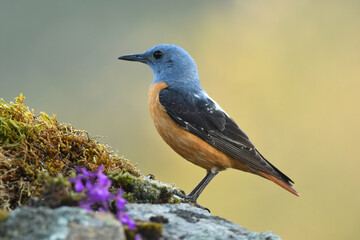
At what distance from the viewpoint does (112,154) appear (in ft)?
14.6

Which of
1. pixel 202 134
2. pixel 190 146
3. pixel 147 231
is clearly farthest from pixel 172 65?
pixel 147 231

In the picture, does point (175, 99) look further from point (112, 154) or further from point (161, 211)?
point (161, 211)

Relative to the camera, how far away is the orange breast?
5785 mm

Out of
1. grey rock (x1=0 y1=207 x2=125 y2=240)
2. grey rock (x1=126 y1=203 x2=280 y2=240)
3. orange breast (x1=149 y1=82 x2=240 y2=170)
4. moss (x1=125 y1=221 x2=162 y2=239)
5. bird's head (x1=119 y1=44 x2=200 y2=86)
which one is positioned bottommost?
grey rock (x1=0 y1=207 x2=125 y2=240)

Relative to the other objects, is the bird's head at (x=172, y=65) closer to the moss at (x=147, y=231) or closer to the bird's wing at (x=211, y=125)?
the bird's wing at (x=211, y=125)

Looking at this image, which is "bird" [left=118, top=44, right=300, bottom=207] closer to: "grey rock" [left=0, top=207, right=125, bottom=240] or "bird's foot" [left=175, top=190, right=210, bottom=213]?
"bird's foot" [left=175, top=190, right=210, bottom=213]

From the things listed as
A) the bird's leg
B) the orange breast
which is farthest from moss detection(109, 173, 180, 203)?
the orange breast

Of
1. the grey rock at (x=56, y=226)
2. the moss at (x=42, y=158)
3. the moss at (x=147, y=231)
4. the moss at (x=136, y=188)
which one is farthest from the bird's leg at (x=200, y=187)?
the grey rock at (x=56, y=226)

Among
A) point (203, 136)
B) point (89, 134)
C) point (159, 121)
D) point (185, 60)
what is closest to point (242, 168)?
point (203, 136)

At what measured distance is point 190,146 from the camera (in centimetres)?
578

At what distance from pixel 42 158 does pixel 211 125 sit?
294cm

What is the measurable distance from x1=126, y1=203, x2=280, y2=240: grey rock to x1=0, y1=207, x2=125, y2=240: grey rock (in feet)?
2.26

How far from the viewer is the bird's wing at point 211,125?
5918 millimetres

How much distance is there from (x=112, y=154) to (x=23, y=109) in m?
1.06
